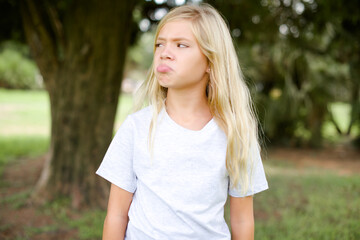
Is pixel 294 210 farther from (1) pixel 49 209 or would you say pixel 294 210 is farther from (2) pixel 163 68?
(2) pixel 163 68

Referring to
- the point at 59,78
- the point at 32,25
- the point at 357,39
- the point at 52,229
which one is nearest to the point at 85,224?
the point at 52,229

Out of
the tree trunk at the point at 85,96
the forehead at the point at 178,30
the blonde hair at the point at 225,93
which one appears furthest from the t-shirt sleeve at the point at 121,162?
the tree trunk at the point at 85,96

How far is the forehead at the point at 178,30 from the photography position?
4.80 ft

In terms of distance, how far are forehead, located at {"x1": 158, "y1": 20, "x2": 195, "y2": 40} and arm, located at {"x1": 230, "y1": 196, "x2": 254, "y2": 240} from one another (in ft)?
2.38

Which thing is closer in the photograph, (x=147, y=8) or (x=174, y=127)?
(x=174, y=127)

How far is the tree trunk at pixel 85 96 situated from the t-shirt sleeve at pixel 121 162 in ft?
8.50

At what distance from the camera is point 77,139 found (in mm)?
4008

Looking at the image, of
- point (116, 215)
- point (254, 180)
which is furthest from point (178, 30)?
point (116, 215)

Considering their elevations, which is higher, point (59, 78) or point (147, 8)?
point (147, 8)

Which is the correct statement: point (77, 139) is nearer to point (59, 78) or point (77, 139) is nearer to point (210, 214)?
point (59, 78)

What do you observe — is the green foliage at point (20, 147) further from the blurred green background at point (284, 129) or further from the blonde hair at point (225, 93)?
the blonde hair at point (225, 93)

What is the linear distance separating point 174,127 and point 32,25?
3.53m

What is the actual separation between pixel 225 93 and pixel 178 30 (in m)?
0.34

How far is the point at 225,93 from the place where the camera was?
158 cm
